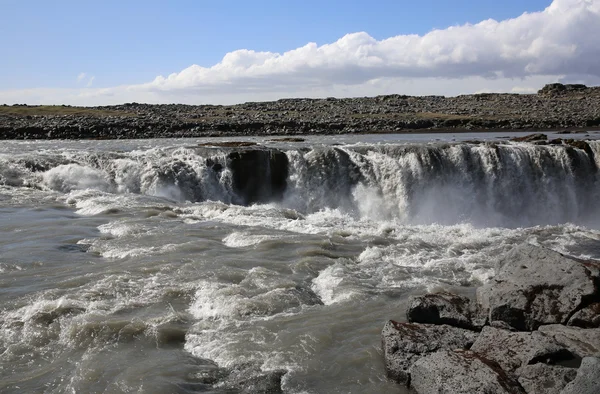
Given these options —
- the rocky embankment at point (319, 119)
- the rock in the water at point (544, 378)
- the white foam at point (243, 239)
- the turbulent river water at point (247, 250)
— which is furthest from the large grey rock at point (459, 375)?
the rocky embankment at point (319, 119)

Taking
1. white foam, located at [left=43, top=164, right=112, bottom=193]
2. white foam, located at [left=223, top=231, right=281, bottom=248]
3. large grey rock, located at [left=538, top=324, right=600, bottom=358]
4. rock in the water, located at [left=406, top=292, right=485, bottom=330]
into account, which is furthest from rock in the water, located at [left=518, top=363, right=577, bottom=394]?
white foam, located at [left=43, top=164, right=112, bottom=193]

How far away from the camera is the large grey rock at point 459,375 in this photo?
697 cm

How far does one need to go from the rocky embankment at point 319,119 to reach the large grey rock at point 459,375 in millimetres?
37324

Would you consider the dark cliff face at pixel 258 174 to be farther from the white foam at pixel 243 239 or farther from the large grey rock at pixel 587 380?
the large grey rock at pixel 587 380

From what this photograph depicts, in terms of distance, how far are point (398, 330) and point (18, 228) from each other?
12.8 metres

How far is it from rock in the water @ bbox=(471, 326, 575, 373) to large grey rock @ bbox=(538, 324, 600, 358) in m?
0.21

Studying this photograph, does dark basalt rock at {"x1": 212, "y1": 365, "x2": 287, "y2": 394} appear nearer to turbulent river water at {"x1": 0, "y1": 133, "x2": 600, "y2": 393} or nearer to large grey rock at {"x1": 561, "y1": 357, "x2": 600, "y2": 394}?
turbulent river water at {"x1": 0, "y1": 133, "x2": 600, "y2": 393}

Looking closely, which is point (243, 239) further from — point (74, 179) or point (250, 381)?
point (74, 179)

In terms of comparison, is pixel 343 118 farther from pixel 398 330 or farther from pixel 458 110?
pixel 398 330

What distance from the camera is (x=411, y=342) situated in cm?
827

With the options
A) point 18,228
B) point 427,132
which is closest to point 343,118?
point 427,132

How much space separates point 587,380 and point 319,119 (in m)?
47.7

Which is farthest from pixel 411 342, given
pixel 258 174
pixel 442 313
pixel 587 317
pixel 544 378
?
pixel 258 174

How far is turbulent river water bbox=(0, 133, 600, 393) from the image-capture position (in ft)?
27.9
